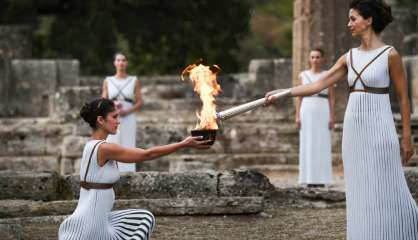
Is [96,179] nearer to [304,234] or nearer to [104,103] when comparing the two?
[104,103]

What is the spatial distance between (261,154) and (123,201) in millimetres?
5756

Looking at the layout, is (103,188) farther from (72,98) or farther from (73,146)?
(72,98)

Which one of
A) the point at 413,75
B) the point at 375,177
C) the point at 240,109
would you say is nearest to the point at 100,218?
the point at 240,109

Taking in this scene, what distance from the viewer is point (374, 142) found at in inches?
243

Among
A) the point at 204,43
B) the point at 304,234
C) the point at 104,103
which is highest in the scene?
the point at 204,43

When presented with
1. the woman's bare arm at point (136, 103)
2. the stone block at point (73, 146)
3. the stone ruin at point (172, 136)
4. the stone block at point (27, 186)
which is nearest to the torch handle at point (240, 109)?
the stone ruin at point (172, 136)

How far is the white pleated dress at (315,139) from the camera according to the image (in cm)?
1171

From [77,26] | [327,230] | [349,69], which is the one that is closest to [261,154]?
[327,230]

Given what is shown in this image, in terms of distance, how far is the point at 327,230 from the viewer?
7938 millimetres

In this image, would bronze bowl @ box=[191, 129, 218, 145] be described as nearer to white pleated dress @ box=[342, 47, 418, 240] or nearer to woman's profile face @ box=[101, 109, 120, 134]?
woman's profile face @ box=[101, 109, 120, 134]

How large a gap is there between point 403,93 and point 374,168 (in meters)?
0.47

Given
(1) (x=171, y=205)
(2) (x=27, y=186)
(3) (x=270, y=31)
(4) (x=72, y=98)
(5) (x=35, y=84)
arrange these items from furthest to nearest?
(3) (x=270, y=31) → (5) (x=35, y=84) → (4) (x=72, y=98) → (2) (x=27, y=186) → (1) (x=171, y=205)

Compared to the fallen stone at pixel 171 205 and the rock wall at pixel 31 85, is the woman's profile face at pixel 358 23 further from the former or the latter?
the rock wall at pixel 31 85

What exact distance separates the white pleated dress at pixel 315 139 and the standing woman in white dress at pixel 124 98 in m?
1.81
